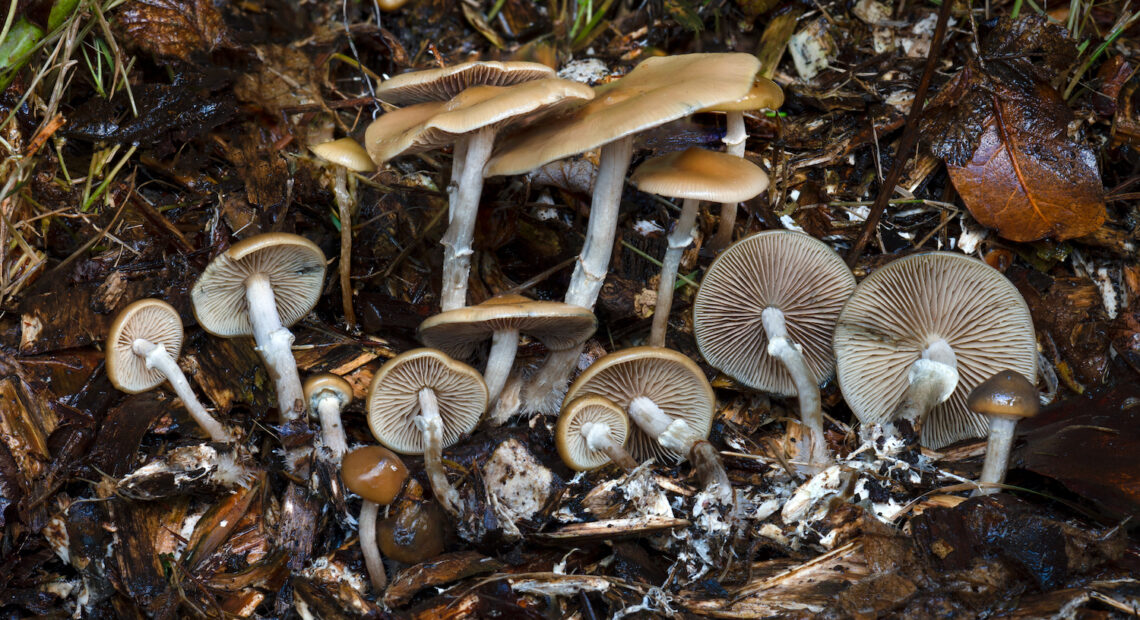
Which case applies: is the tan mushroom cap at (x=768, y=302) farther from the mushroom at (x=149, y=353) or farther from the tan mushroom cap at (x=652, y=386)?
the mushroom at (x=149, y=353)

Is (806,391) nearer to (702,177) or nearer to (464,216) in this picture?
(702,177)

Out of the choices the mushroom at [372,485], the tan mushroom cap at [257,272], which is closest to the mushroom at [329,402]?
the mushroom at [372,485]

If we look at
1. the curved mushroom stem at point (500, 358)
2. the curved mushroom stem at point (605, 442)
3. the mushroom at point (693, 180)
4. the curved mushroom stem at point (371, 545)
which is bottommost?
the curved mushroom stem at point (371, 545)

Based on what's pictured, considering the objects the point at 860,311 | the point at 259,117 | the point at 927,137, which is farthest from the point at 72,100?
the point at 927,137

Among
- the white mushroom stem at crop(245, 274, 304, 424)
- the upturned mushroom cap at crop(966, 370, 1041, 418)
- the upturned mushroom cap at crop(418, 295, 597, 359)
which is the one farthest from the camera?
the white mushroom stem at crop(245, 274, 304, 424)

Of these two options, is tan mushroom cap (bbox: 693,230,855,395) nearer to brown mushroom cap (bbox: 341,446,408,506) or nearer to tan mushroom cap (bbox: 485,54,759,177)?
tan mushroom cap (bbox: 485,54,759,177)

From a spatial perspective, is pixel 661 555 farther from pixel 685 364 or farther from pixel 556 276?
pixel 556 276

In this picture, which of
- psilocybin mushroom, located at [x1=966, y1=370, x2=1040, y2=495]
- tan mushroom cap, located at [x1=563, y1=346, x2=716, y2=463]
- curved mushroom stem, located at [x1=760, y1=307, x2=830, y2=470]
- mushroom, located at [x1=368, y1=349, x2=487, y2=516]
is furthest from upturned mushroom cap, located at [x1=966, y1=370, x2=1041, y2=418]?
mushroom, located at [x1=368, y1=349, x2=487, y2=516]
